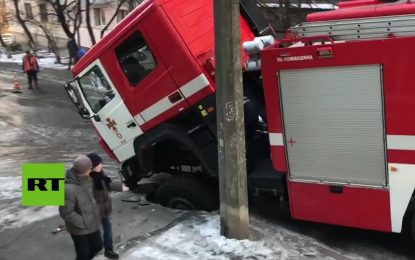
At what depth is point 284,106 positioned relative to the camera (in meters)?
5.81

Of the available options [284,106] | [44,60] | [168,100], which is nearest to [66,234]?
[168,100]

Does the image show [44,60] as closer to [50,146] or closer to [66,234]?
[50,146]

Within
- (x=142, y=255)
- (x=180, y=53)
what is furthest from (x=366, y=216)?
(x=180, y=53)

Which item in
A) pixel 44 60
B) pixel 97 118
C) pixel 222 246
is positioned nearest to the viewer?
pixel 222 246

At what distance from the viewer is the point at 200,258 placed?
5672 mm

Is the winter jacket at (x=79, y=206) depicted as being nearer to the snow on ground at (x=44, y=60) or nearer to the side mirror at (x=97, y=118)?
the side mirror at (x=97, y=118)

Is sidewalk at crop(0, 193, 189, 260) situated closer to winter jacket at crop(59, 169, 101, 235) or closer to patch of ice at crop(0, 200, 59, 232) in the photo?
patch of ice at crop(0, 200, 59, 232)

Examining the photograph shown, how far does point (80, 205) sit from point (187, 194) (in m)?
2.40

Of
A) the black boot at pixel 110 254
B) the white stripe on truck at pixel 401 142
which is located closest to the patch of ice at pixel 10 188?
the black boot at pixel 110 254

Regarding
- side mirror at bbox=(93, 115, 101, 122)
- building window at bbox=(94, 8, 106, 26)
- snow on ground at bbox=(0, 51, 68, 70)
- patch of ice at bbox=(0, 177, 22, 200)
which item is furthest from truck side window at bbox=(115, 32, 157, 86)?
building window at bbox=(94, 8, 106, 26)

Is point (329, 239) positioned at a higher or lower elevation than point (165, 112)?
lower

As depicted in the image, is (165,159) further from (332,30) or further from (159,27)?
(332,30)

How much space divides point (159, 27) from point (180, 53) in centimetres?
43

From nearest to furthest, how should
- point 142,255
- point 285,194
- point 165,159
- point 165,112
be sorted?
point 142,255 < point 285,194 < point 165,112 < point 165,159
